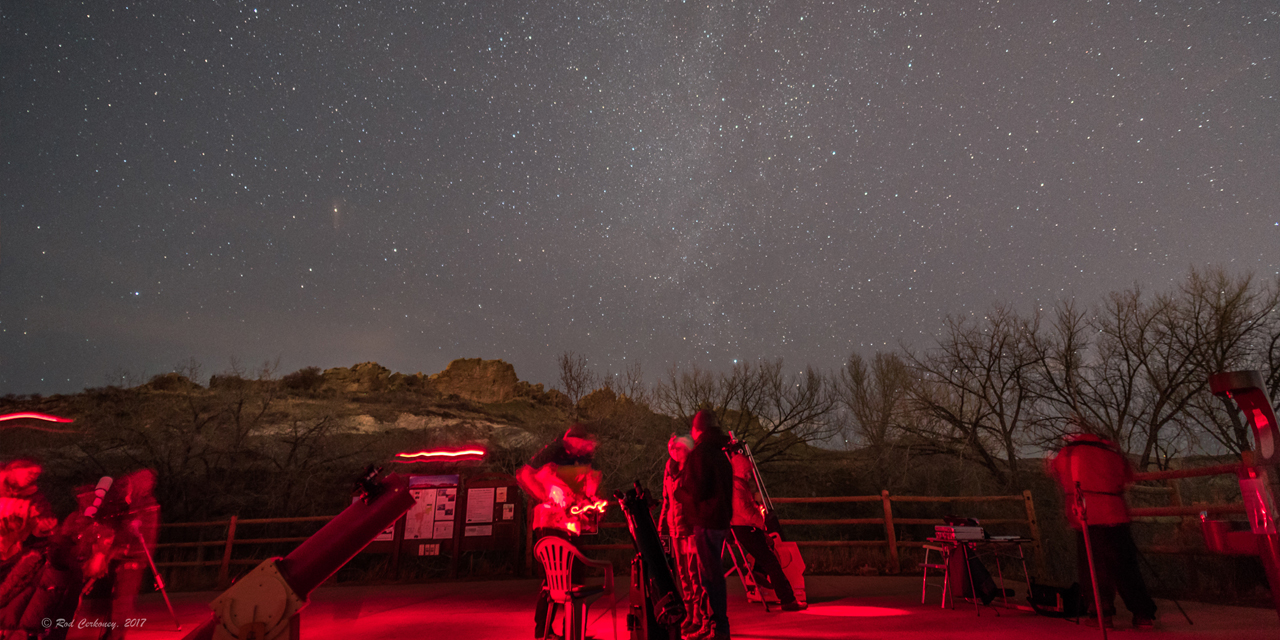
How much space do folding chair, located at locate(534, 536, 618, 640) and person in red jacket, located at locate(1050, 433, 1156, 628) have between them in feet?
14.5

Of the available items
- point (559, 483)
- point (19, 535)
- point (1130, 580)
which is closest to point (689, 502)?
point (559, 483)

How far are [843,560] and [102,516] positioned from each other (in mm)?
12367

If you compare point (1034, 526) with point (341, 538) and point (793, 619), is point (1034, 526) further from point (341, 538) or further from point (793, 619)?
point (341, 538)

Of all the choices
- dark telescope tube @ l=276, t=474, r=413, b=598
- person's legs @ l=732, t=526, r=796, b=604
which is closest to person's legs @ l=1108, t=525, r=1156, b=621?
person's legs @ l=732, t=526, r=796, b=604

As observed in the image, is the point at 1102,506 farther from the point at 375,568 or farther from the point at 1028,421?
the point at 1028,421

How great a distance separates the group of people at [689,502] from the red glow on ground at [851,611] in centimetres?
263

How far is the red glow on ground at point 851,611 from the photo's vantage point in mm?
6707

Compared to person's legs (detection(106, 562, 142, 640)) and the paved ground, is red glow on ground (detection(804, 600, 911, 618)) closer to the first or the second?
the paved ground

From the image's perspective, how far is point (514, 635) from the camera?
19.8ft

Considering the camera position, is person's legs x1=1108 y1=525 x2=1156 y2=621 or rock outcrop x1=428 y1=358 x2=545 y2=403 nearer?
person's legs x1=1108 y1=525 x2=1156 y2=621

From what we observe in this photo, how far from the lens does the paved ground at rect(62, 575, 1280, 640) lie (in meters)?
5.46

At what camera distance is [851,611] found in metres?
7.03

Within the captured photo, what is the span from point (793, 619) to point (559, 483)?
10.8ft

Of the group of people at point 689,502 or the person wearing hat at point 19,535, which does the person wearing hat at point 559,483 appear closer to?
the group of people at point 689,502
